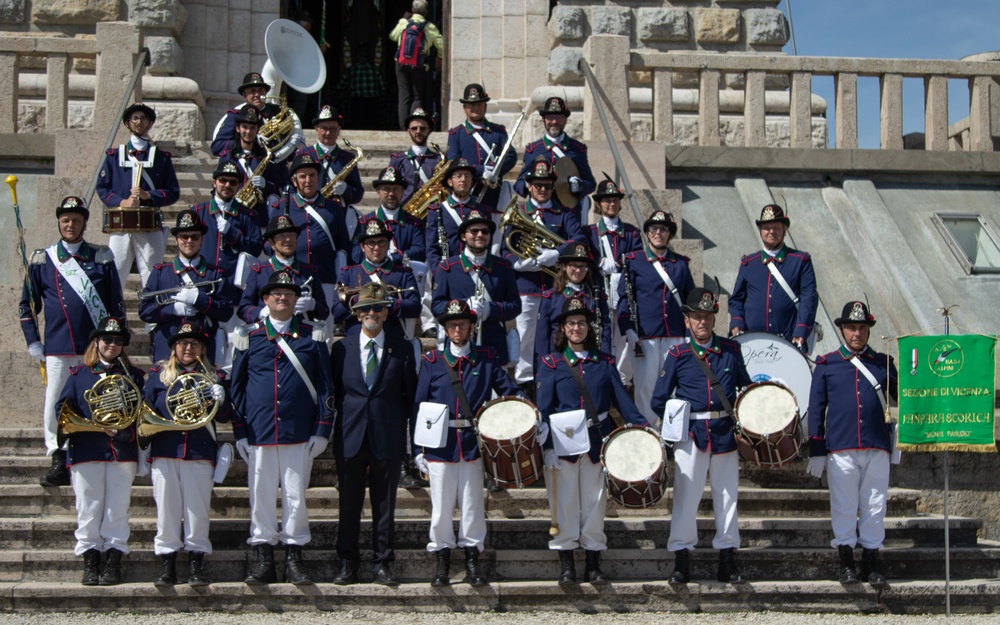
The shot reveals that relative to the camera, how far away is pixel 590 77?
13.8 meters

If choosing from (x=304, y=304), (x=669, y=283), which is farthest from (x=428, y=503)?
(x=669, y=283)

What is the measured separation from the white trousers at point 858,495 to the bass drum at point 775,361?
2.62ft

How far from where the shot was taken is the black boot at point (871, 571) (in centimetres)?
919

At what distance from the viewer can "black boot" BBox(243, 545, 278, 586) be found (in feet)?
28.9

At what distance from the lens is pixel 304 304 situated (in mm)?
9812

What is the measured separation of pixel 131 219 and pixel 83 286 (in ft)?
3.81

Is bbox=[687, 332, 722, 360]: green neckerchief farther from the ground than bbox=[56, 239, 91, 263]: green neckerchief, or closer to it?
closer to it

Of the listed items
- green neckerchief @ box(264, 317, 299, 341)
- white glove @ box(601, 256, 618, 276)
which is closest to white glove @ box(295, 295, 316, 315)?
green neckerchief @ box(264, 317, 299, 341)

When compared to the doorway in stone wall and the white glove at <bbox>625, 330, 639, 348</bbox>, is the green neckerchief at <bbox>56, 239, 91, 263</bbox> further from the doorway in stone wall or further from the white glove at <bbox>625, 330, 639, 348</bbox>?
the doorway in stone wall

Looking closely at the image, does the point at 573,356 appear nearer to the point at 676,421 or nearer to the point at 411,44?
the point at 676,421

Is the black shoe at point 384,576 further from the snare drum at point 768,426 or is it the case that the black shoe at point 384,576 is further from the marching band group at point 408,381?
the snare drum at point 768,426

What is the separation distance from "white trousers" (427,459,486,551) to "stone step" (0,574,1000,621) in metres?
0.30

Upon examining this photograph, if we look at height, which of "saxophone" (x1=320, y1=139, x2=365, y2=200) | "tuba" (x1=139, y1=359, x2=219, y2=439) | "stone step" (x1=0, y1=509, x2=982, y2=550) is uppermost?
"saxophone" (x1=320, y1=139, x2=365, y2=200)

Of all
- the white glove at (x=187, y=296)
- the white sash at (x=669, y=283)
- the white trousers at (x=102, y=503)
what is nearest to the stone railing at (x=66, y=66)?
the white glove at (x=187, y=296)
